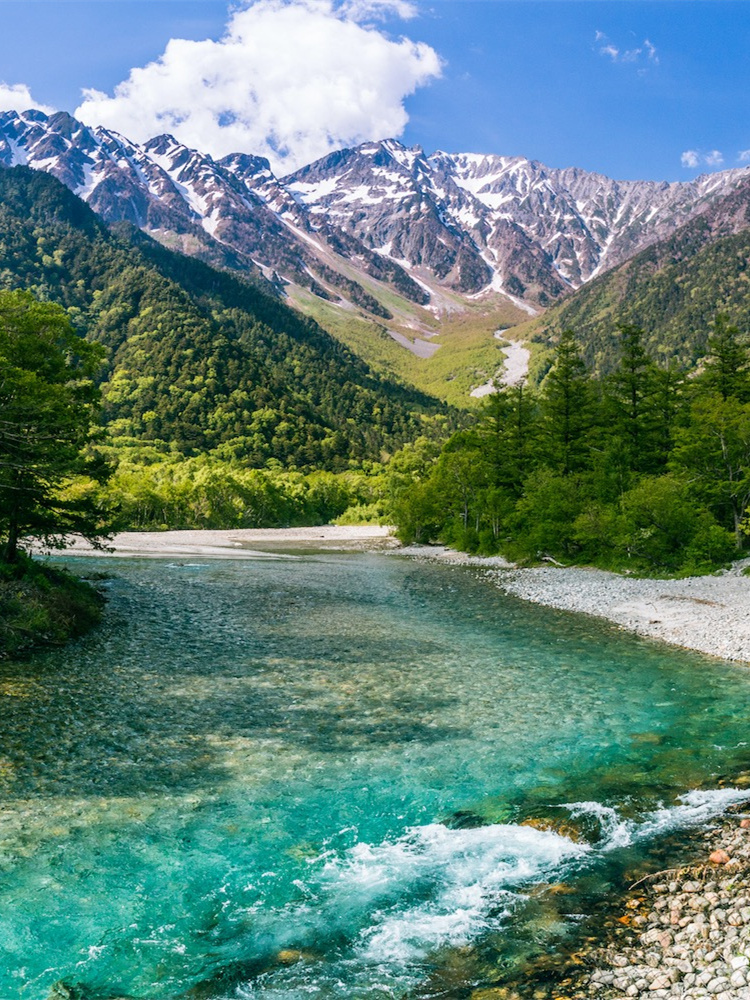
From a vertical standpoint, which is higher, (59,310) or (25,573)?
(59,310)

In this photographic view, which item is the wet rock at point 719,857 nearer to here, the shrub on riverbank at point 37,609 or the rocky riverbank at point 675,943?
the rocky riverbank at point 675,943

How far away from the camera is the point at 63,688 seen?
20.4 m

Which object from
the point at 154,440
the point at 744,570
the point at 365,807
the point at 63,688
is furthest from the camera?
the point at 154,440

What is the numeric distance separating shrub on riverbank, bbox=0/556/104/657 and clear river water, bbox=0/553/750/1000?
3.97ft

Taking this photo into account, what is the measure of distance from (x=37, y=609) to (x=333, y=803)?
61.1ft

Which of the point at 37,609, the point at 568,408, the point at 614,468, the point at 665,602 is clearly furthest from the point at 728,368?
the point at 37,609

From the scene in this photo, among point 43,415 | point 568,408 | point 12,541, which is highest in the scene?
point 568,408

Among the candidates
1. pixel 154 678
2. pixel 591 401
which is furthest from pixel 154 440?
pixel 154 678

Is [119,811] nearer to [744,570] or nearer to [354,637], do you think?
[354,637]

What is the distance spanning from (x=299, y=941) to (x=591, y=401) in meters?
60.9

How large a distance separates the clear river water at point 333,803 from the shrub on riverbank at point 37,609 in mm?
1210

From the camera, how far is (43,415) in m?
25.6

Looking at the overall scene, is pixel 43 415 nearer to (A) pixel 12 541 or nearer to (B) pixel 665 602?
(A) pixel 12 541

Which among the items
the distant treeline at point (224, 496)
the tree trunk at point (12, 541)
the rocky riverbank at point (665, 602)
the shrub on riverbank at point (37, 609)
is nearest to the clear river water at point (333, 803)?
the shrub on riverbank at point (37, 609)
